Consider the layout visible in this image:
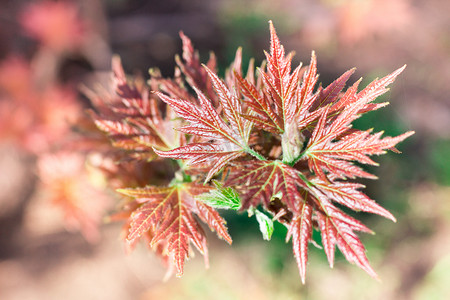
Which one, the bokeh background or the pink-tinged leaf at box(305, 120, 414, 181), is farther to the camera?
the bokeh background

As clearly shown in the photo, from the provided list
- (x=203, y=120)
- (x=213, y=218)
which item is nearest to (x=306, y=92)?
(x=203, y=120)

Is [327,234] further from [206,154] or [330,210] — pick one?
[206,154]

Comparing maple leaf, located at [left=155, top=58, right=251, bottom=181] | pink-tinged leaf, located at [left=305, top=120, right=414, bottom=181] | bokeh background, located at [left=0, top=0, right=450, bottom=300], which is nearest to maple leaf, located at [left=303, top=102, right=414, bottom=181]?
pink-tinged leaf, located at [left=305, top=120, right=414, bottom=181]

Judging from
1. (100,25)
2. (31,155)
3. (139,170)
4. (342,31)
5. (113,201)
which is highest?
(342,31)

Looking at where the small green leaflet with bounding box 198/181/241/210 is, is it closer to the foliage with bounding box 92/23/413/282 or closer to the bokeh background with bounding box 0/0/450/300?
the foliage with bounding box 92/23/413/282

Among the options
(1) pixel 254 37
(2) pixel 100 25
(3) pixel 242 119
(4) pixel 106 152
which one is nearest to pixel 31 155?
(2) pixel 100 25

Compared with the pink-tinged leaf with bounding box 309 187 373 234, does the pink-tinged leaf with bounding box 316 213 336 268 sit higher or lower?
lower

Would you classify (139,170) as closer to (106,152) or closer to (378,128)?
(106,152)
